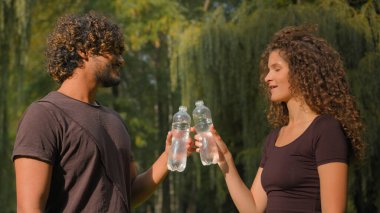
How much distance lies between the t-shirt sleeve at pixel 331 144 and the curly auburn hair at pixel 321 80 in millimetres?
68

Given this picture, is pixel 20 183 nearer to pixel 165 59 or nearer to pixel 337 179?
pixel 337 179

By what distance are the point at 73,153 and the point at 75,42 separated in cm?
44

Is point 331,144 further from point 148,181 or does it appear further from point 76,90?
point 76,90

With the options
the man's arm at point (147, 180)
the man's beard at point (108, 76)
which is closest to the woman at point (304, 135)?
the man's arm at point (147, 180)

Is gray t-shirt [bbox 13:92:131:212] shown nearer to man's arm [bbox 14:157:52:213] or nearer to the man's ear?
man's arm [bbox 14:157:52:213]

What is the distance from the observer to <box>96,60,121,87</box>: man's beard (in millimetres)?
2561

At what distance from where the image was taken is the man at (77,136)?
230cm

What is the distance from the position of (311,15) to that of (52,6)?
6.92 meters

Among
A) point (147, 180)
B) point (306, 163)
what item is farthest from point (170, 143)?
point (306, 163)

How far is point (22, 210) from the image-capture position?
2281 mm

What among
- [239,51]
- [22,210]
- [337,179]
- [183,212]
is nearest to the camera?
[22,210]

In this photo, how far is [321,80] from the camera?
2.79 m

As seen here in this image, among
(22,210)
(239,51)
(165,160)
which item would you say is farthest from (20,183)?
(239,51)

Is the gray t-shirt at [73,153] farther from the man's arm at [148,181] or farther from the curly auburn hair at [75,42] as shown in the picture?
the man's arm at [148,181]
